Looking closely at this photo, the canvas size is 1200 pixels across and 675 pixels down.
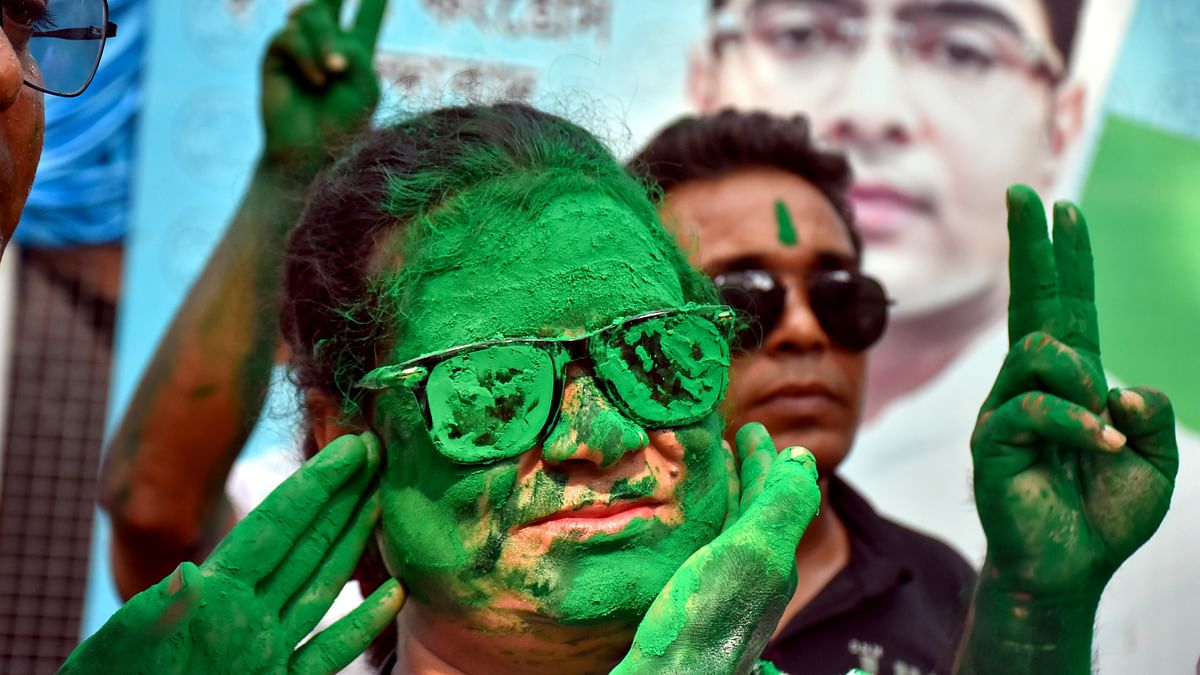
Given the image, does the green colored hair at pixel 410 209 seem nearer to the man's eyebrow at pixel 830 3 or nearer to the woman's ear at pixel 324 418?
the woman's ear at pixel 324 418

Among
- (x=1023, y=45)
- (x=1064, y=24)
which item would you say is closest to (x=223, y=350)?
(x=1023, y=45)

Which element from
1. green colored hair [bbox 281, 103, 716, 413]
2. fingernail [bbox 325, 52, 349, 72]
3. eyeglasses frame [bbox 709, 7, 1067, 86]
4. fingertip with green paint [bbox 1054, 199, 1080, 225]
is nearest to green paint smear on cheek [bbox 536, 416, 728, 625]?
green colored hair [bbox 281, 103, 716, 413]

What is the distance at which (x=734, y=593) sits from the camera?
62.4 inches

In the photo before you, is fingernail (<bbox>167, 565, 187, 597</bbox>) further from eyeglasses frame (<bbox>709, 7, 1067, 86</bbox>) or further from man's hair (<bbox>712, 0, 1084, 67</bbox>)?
man's hair (<bbox>712, 0, 1084, 67</bbox>)

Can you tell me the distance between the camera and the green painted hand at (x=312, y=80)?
2.71 meters

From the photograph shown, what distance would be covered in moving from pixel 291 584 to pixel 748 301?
1229 mm

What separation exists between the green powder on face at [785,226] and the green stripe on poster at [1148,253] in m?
1.74

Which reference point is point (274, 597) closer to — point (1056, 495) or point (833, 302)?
point (1056, 495)

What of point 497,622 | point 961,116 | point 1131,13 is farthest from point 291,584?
point 1131,13

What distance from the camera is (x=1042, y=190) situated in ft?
14.3

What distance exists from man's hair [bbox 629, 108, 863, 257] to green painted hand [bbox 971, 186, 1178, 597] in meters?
1.25

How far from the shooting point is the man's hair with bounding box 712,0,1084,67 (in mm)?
4344

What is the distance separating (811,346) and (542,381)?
4.01 feet

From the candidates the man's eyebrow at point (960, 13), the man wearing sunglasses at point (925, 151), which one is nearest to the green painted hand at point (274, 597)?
the man wearing sunglasses at point (925, 151)
